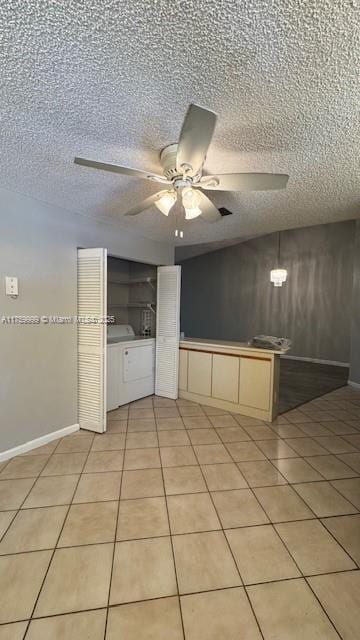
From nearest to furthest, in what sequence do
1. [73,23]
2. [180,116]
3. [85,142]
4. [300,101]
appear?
[73,23] < [300,101] < [180,116] < [85,142]

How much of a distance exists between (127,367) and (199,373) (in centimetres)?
99

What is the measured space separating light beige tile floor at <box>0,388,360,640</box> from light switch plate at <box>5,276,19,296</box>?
4.72 feet

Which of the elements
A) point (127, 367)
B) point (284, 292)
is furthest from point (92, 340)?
point (284, 292)

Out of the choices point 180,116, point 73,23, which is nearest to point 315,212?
point 180,116

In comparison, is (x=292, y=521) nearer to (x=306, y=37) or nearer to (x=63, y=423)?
(x=63, y=423)

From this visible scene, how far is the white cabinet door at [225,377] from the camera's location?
3520mm

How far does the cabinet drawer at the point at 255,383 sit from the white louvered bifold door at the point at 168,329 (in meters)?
0.99

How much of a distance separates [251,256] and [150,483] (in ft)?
23.3

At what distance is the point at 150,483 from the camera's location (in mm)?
2098

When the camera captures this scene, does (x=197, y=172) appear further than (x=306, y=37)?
Yes

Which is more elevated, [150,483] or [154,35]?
[154,35]

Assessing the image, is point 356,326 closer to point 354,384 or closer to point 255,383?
point 354,384

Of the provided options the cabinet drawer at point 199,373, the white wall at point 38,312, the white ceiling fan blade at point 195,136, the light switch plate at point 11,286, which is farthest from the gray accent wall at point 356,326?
the light switch plate at point 11,286

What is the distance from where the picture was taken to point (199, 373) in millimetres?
3855
